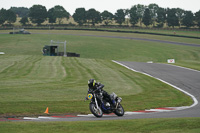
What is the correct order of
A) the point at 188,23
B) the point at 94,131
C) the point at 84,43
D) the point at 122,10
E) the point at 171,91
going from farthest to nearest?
the point at 122,10
the point at 188,23
the point at 84,43
the point at 171,91
the point at 94,131

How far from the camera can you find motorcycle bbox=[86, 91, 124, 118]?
13.6 meters

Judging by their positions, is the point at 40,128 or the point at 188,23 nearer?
the point at 40,128

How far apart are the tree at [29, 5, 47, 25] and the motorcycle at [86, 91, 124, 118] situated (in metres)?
164

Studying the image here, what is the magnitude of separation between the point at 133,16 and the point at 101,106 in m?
166

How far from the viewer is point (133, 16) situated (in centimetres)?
17612

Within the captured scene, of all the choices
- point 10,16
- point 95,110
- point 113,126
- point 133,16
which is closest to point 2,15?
→ point 10,16

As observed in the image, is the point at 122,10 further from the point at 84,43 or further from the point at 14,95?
the point at 14,95

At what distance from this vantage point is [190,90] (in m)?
22.8

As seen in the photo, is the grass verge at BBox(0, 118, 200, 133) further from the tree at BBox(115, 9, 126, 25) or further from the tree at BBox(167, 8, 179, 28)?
the tree at BBox(115, 9, 126, 25)

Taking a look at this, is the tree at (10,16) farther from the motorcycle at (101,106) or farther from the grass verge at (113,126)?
the grass verge at (113,126)

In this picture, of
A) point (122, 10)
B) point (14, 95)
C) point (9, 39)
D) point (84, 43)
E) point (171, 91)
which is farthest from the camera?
point (122, 10)

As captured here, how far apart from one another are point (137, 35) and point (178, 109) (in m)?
88.8

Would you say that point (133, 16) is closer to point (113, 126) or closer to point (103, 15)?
point (103, 15)

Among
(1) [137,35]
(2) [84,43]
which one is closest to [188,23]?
(1) [137,35]
